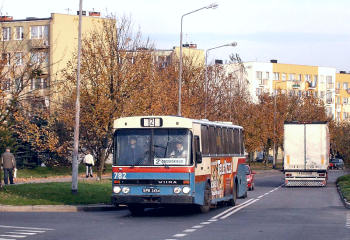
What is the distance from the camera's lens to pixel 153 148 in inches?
939

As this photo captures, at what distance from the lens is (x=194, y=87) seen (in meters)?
64.2

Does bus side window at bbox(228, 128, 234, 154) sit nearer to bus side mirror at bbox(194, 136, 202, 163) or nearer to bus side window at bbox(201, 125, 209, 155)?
bus side window at bbox(201, 125, 209, 155)

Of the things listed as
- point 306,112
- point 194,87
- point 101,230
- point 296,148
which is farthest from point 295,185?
point 306,112

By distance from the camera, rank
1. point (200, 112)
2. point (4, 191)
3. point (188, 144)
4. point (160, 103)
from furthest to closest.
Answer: point (200, 112) < point (160, 103) < point (4, 191) < point (188, 144)

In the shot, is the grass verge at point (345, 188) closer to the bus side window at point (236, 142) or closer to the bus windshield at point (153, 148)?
the bus side window at point (236, 142)

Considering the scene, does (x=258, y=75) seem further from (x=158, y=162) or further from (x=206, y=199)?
(x=158, y=162)

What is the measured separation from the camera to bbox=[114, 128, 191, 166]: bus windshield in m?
23.8

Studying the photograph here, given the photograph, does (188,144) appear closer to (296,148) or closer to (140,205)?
(140,205)

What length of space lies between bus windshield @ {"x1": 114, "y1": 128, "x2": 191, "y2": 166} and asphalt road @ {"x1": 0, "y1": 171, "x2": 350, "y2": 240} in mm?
1571

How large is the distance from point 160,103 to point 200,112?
39.4ft

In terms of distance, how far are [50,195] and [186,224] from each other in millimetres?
9620

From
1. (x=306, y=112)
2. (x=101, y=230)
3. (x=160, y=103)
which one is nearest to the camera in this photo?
(x=101, y=230)

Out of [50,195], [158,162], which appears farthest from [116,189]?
[50,195]

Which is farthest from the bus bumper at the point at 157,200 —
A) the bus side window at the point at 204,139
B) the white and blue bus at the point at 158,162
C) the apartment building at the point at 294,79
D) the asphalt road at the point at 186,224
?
the apartment building at the point at 294,79
